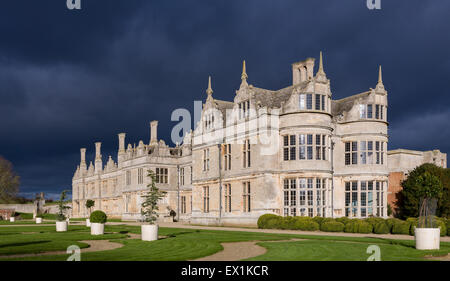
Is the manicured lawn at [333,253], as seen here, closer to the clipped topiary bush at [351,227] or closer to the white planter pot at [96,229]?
the clipped topiary bush at [351,227]

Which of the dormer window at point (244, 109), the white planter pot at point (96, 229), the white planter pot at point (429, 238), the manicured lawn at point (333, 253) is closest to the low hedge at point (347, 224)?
the dormer window at point (244, 109)

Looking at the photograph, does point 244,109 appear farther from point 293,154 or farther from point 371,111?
point 371,111

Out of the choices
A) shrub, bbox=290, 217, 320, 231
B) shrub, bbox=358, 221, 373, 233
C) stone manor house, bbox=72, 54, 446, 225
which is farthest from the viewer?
stone manor house, bbox=72, 54, 446, 225

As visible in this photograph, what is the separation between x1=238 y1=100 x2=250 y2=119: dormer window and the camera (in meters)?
38.7

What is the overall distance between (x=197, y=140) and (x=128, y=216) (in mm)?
18890

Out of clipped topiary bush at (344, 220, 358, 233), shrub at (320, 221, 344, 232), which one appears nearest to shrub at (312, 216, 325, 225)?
shrub at (320, 221, 344, 232)

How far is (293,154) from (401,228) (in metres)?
10.5

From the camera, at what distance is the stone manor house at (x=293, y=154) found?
35.6m

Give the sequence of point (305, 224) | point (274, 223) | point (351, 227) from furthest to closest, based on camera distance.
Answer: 1. point (274, 223)
2. point (305, 224)
3. point (351, 227)

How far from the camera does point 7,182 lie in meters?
83.9

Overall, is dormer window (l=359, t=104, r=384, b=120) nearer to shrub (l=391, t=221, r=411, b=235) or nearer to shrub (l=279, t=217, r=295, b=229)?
shrub (l=279, t=217, r=295, b=229)

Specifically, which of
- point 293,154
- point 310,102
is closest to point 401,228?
point 293,154

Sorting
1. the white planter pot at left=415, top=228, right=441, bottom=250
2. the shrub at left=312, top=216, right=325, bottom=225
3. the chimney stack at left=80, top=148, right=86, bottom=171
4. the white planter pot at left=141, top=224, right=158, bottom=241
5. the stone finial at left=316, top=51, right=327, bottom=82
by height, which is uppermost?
the stone finial at left=316, top=51, right=327, bottom=82
